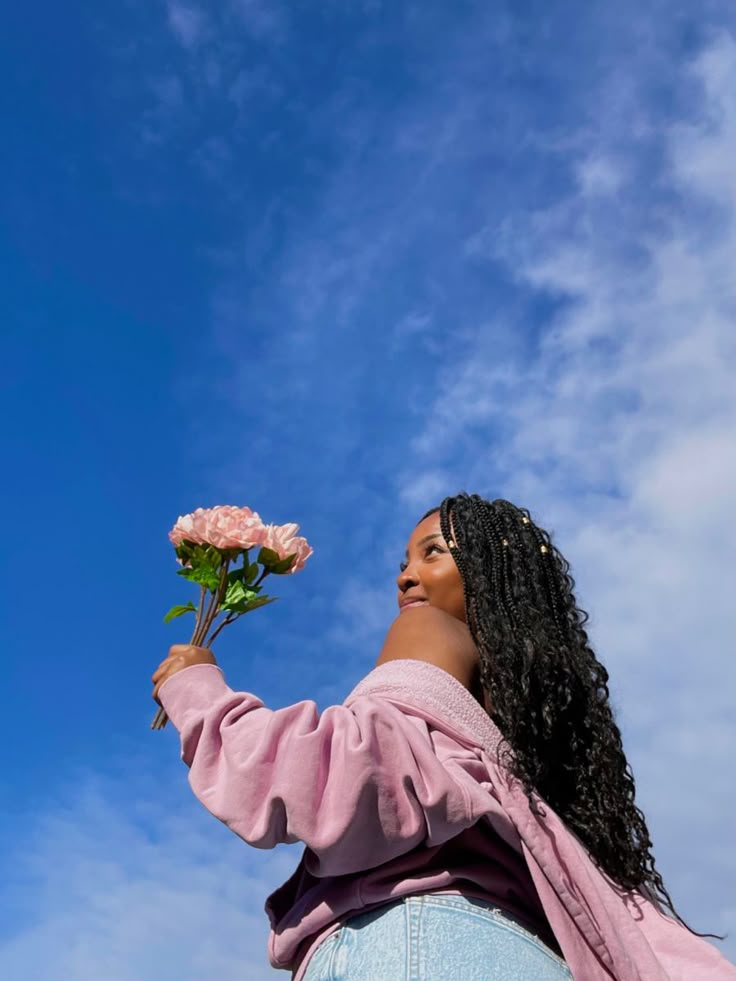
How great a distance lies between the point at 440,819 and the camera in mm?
3260

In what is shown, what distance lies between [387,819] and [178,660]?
110 cm

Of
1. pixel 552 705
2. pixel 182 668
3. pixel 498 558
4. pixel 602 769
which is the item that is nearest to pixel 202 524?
pixel 182 668

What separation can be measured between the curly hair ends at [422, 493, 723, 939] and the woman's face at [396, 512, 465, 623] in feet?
0.15

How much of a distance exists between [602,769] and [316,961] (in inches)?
56.9

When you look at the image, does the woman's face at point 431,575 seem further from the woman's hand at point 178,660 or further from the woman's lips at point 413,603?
the woman's hand at point 178,660

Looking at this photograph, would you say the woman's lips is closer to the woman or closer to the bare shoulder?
the bare shoulder

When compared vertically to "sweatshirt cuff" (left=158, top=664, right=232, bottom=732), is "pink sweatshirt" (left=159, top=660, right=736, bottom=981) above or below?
below

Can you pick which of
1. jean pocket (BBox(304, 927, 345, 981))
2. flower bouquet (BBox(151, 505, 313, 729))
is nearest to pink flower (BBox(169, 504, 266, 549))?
flower bouquet (BBox(151, 505, 313, 729))

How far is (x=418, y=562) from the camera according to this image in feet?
16.1

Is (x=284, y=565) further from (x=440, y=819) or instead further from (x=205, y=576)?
(x=440, y=819)

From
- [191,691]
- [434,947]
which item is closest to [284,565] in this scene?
[191,691]

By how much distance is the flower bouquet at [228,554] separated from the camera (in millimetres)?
4555

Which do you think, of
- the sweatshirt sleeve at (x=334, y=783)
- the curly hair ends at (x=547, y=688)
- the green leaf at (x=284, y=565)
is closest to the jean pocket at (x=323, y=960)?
the sweatshirt sleeve at (x=334, y=783)

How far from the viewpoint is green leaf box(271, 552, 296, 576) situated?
4699 millimetres
